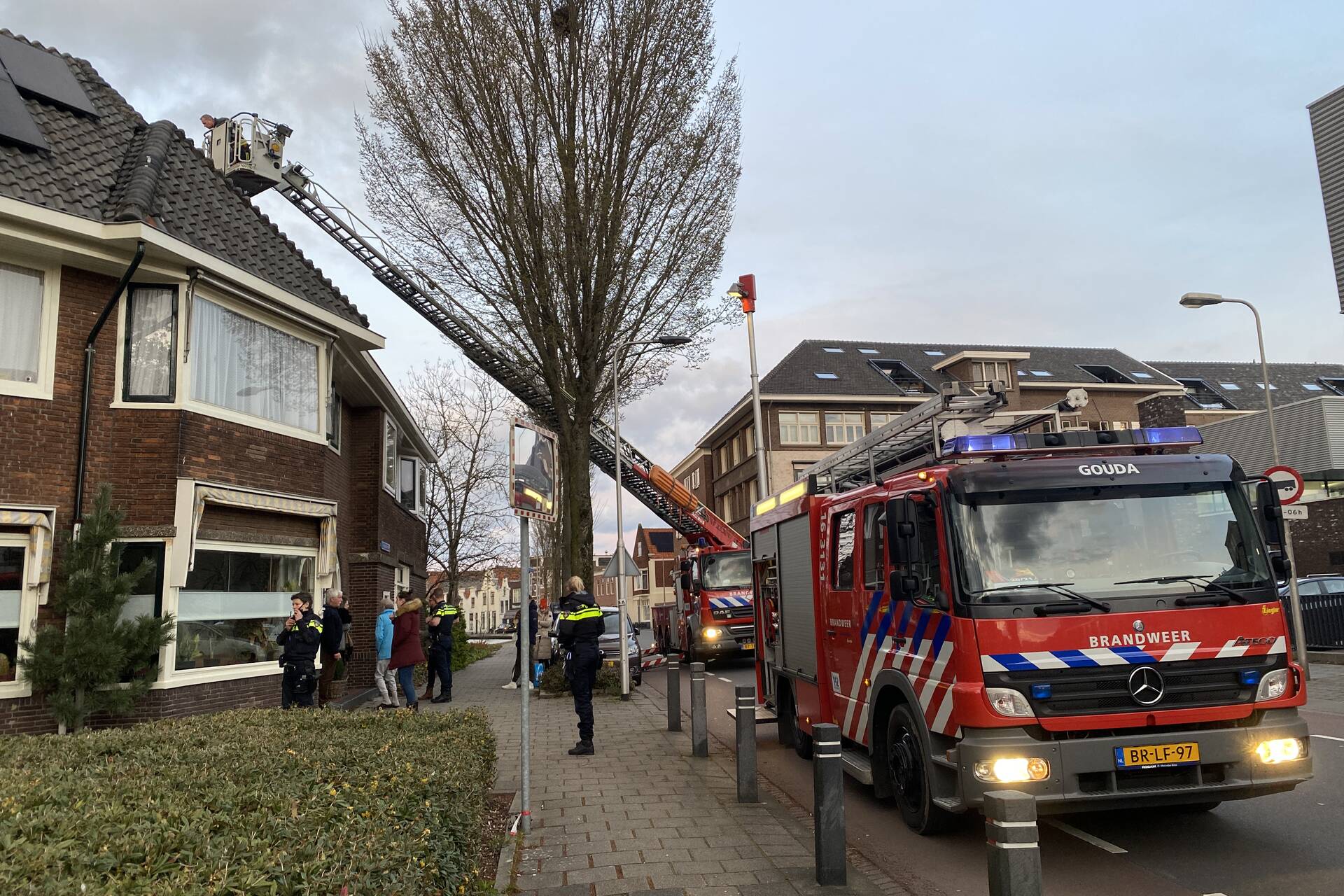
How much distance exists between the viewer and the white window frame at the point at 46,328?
9.73 m

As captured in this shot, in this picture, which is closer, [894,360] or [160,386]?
[160,386]

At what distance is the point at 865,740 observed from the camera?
714cm

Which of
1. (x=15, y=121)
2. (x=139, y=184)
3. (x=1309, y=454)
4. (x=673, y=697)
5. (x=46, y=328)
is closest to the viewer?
(x=46, y=328)

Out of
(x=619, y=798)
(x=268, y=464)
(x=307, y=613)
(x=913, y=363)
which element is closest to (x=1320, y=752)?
(x=619, y=798)

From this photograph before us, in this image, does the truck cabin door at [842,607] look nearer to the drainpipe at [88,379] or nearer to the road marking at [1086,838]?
the road marking at [1086,838]

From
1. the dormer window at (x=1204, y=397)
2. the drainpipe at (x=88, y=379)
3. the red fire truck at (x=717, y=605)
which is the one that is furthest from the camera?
the dormer window at (x=1204, y=397)

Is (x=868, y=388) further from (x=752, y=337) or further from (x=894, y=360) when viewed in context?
(x=752, y=337)

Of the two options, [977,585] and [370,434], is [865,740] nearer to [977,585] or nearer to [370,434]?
[977,585]

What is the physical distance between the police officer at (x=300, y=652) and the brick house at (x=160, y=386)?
3.59 feet

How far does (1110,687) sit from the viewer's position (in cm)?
540

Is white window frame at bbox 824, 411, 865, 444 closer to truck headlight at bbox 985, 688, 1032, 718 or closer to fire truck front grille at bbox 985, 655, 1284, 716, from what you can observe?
fire truck front grille at bbox 985, 655, 1284, 716

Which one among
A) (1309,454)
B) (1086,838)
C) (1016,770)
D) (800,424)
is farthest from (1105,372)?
(1016,770)

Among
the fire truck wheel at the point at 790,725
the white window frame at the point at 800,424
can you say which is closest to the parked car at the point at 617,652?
the fire truck wheel at the point at 790,725

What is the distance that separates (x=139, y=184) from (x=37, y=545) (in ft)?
14.2
